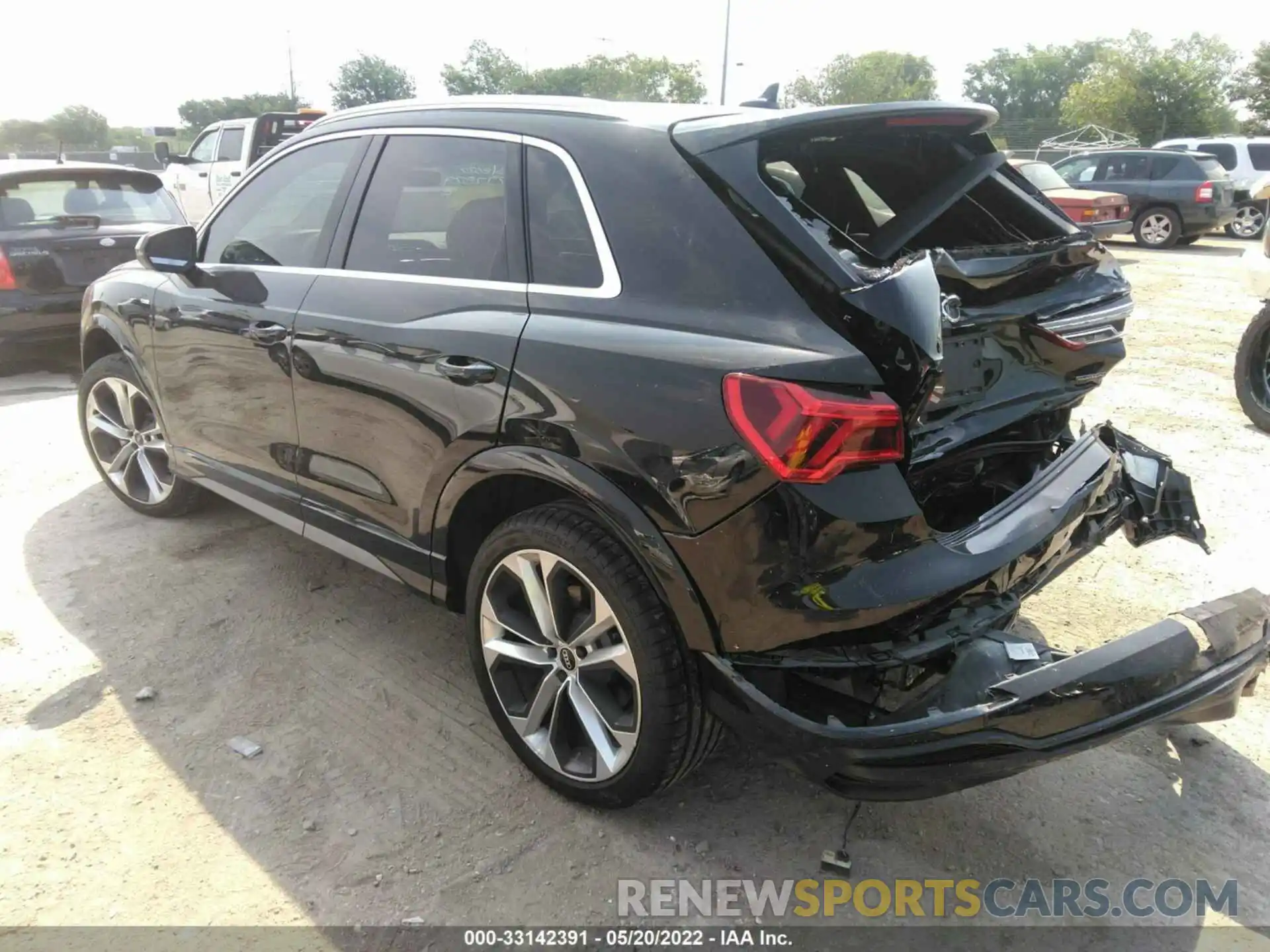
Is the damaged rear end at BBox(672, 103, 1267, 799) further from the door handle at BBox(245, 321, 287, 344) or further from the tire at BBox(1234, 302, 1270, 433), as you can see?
the tire at BBox(1234, 302, 1270, 433)

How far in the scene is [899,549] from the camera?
2.10 metres

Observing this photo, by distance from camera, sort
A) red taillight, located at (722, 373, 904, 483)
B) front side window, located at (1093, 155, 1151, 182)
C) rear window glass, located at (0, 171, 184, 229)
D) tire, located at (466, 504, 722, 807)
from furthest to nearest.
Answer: front side window, located at (1093, 155, 1151, 182)
rear window glass, located at (0, 171, 184, 229)
tire, located at (466, 504, 722, 807)
red taillight, located at (722, 373, 904, 483)

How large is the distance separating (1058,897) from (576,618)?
56.4 inches

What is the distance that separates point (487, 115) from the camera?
2.85m

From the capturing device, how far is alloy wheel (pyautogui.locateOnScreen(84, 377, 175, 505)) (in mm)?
4426

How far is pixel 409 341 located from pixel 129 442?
8.44 ft

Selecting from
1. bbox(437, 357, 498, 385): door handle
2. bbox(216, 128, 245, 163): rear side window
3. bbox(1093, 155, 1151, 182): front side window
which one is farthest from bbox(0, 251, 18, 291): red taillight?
bbox(1093, 155, 1151, 182): front side window

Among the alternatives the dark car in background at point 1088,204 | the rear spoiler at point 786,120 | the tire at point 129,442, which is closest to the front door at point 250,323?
the tire at point 129,442

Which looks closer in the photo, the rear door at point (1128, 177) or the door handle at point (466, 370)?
the door handle at point (466, 370)

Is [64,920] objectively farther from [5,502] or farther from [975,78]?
[975,78]

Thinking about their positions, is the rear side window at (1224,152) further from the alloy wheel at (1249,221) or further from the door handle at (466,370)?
the door handle at (466,370)

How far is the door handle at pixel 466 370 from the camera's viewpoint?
254 cm
